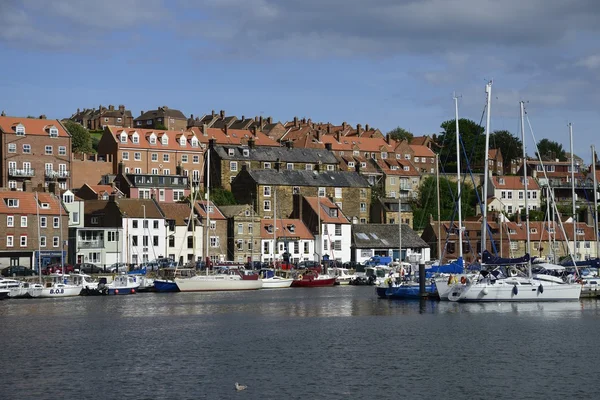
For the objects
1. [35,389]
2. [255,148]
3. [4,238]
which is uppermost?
[255,148]

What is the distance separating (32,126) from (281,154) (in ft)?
105

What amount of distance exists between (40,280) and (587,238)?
214 feet

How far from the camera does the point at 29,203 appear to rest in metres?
101

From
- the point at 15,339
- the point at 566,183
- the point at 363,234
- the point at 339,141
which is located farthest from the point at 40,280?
the point at 566,183

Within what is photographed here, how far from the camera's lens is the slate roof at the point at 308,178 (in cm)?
12512

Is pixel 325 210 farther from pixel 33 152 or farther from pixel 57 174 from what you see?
pixel 33 152

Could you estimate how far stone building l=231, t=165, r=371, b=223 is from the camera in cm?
12375

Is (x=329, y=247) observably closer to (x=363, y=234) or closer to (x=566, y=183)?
(x=363, y=234)

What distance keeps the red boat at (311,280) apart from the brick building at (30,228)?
70.7 feet

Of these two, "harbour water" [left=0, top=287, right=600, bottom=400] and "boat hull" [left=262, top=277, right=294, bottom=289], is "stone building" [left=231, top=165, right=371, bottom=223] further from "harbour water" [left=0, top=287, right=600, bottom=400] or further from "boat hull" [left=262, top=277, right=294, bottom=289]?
"harbour water" [left=0, top=287, right=600, bottom=400]

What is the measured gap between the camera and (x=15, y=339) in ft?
180

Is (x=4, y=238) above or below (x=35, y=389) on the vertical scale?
above

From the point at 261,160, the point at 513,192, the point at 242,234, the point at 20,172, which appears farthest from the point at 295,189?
the point at 513,192

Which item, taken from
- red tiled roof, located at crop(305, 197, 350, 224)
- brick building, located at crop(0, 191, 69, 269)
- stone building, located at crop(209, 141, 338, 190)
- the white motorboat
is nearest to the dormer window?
brick building, located at crop(0, 191, 69, 269)
